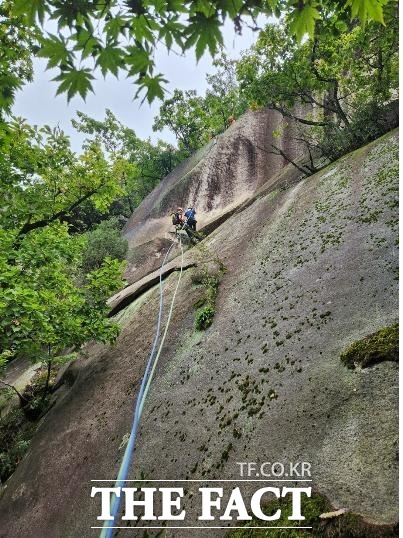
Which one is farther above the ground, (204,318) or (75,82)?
(75,82)

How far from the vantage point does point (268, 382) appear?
5.27 metres

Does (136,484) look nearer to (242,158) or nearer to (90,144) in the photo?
(90,144)

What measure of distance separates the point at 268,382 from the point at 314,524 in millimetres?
2105

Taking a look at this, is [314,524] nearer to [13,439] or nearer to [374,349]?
[374,349]

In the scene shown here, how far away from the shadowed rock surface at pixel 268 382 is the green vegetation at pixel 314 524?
0.30ft

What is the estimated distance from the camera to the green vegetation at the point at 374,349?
4172 millimetres

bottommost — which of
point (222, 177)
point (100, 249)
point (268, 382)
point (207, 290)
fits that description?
point (268, 382)

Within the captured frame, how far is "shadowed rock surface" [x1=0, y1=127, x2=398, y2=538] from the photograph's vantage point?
3889 millimetres

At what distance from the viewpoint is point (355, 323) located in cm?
503

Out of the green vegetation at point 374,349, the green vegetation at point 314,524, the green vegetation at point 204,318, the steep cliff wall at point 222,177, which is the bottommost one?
the green vegetation at point 314,524

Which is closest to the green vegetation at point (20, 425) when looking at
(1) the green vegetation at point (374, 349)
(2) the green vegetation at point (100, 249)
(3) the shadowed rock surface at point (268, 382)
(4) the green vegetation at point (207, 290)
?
(3) the shadowed rock surface at point (268, 382)

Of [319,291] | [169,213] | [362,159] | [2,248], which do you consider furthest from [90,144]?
[169,213]

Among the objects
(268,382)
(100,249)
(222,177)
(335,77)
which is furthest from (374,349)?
(222,177)

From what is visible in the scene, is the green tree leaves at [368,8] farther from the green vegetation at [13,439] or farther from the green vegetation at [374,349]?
the green vegetation at [13,439]
